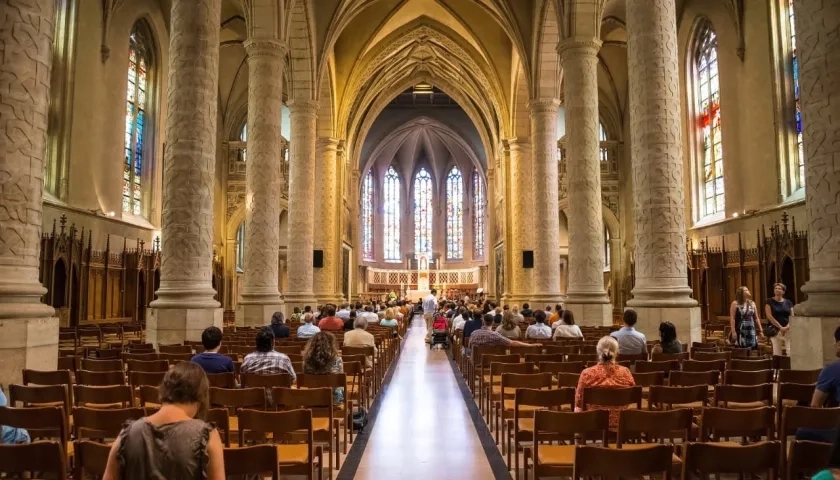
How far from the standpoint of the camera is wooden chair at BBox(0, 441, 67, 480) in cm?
309

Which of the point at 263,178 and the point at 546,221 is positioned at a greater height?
the point at 263,178

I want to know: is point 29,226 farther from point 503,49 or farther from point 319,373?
point 503,49

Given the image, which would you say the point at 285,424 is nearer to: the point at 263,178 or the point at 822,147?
the point at 822,147

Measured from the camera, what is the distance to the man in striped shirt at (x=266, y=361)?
235 inches

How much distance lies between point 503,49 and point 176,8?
21408 millimetres

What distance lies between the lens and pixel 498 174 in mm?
37500

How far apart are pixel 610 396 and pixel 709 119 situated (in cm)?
2195

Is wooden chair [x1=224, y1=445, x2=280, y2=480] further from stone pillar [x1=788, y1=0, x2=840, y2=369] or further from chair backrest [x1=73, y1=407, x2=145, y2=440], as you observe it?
stone pillar [x1=788, y1=0, x2=840, y2=369]

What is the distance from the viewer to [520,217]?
27156 mm

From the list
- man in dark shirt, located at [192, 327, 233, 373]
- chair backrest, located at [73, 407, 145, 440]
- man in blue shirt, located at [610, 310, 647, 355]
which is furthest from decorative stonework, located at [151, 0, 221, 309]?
man in blue shirt, located at [610, 310, 647, 355]

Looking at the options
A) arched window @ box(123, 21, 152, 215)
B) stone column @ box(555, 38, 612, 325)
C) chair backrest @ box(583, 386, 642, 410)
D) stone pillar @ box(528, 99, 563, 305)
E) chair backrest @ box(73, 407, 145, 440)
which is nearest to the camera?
chair backrest @ box(73, 407, 145, 440)

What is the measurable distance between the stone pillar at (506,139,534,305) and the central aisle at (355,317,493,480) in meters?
15.8

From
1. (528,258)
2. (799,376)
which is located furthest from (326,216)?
(799,376)

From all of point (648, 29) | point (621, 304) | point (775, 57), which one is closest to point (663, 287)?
point (648, 29)
